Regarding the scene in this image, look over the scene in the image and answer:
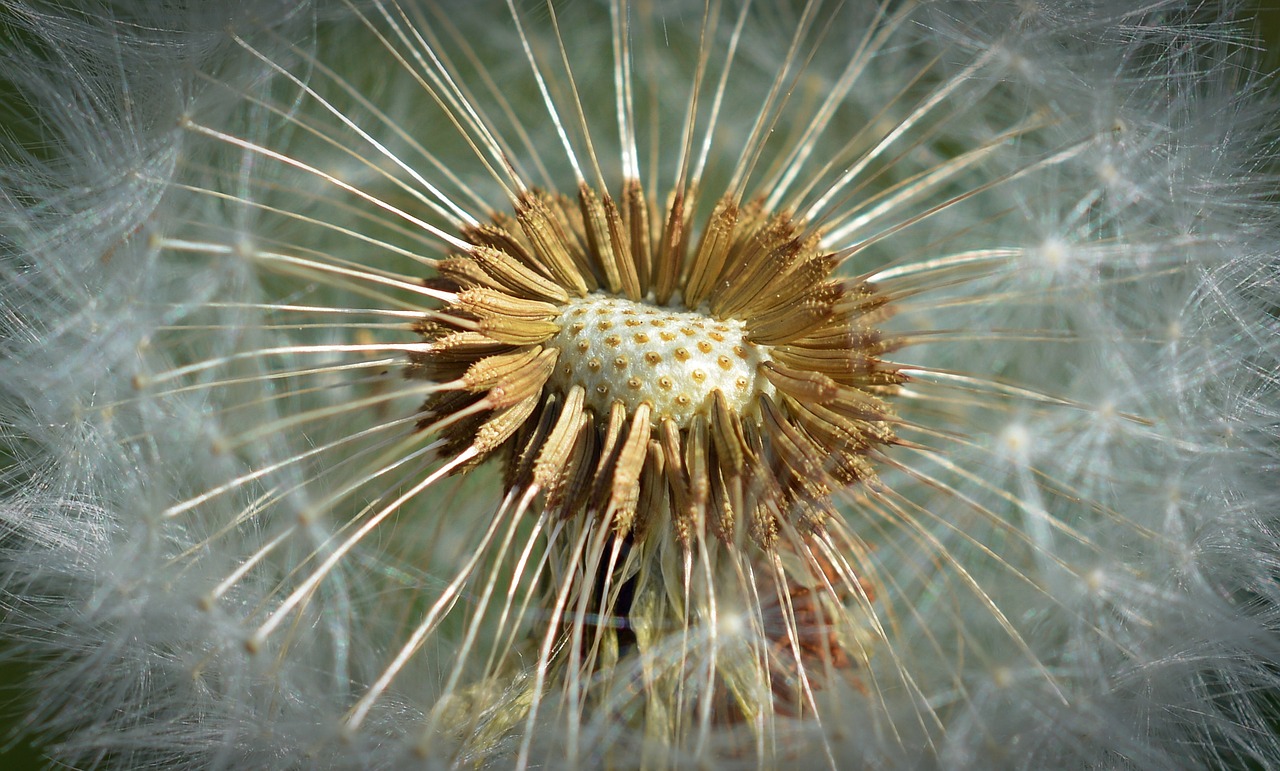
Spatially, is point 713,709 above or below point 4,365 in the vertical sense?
below

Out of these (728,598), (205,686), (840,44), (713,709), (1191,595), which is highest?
(840,44)

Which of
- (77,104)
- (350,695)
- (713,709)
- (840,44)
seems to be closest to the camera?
(713,709)

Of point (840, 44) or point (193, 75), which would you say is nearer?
point (193, 75)

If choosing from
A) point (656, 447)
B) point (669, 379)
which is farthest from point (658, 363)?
point (656, 447)

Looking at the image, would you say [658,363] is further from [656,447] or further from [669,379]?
[656,447]

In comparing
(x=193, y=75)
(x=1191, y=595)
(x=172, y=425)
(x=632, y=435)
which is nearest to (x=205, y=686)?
(x=172, y=425)

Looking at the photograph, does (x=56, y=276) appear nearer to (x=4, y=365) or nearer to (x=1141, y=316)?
(x=4, y=365)
